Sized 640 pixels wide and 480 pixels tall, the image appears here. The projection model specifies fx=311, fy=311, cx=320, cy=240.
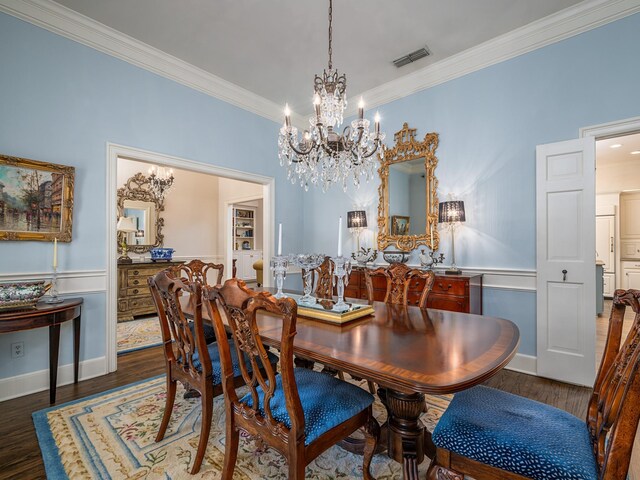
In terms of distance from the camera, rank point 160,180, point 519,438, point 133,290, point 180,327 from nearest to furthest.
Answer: point 519,438 < point 180,327 < point 133,290 < point 160,180

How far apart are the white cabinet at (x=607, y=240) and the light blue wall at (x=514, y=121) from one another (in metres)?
5.53

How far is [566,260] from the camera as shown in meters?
2.73

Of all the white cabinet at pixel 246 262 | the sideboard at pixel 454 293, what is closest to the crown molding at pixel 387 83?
the sideboard at pixel 454 293

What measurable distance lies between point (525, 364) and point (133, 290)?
522 cm

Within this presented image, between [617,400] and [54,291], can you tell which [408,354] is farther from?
[54,291]

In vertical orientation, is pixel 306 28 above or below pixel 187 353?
above

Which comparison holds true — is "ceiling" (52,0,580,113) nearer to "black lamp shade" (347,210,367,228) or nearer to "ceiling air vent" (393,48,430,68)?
"ceiling air vent" (393,48,430,68)

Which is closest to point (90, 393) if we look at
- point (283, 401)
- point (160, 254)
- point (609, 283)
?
point (283, 401)

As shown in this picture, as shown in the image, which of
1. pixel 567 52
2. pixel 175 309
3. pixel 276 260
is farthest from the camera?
pixel 567 52

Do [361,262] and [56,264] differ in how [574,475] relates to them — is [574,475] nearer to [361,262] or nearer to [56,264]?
[361,262]

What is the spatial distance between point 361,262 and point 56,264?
3039 millimetres

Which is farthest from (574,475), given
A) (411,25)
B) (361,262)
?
(411,25)

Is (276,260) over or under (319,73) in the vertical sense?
under

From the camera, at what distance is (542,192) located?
2824 millimetres
